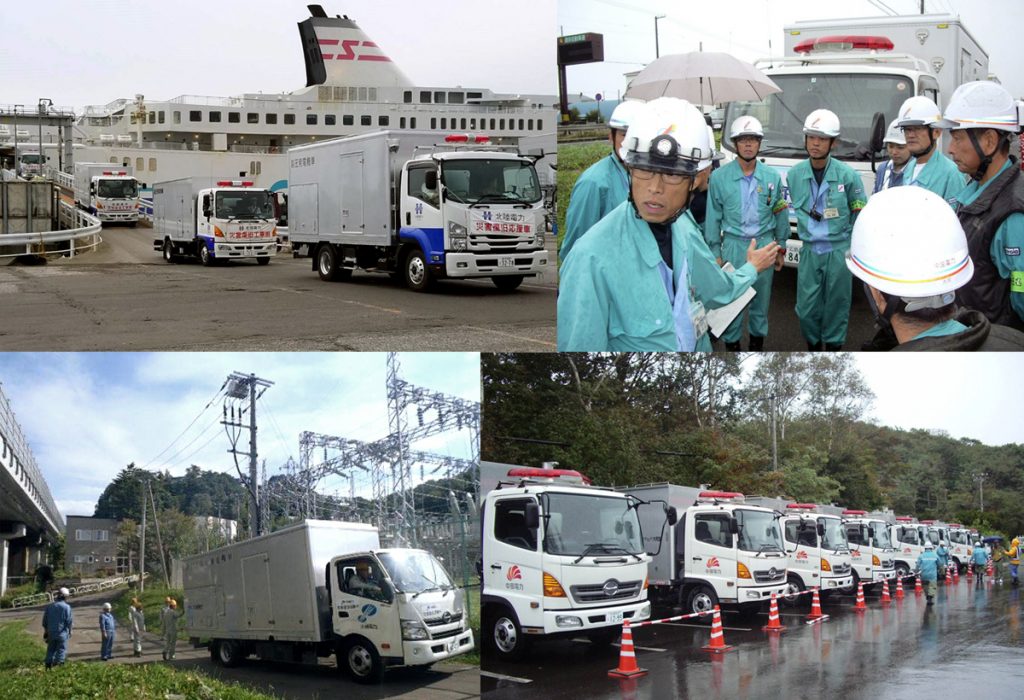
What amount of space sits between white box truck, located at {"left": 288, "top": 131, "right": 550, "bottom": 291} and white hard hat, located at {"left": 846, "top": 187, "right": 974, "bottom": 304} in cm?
A: 909

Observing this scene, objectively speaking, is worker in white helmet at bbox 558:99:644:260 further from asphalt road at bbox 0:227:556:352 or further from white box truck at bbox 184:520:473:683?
asphalt road at bbox 0:227:556:352

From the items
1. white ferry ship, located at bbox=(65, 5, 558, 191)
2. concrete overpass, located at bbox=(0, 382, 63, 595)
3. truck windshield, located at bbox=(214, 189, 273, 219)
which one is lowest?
concrete overpass, located at bbox=(0, 382, 63, 595)

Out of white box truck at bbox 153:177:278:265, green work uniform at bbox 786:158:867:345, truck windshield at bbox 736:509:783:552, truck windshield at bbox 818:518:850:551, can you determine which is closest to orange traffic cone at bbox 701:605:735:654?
truck windshield at bbox 736:509:783:552

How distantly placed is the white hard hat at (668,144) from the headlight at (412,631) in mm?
2444

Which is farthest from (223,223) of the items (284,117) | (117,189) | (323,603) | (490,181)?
(284,117)

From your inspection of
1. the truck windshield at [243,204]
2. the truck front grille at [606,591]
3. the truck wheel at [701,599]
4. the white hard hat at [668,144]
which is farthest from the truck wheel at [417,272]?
the white hard hat at [668,144]

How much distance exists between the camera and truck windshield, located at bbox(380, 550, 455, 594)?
4.32 metres

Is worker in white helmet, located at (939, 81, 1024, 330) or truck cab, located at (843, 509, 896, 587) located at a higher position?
worker in white helmet, located at (939, 81, 1024, 330)

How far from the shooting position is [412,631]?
169 inches

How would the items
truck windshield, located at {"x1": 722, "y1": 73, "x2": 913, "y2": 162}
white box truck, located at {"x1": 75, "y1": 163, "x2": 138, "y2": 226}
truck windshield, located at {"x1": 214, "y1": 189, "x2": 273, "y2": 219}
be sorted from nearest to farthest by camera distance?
truck windshield, located at {"x1": 722, "y1": 73, "x2": 913, "y2": 162} < truck windshield, located at {"x1": 214, "y1": 189, "x2": 273, "y2": 219} < white box truck, located at {"x1": 75, "y1": 163, "x2": 138, "y2": 226}

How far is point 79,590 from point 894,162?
490cm

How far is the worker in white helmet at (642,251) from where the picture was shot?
279cm

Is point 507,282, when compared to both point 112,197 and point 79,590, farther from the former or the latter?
point 112,197

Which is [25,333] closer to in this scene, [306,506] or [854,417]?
[306,506]
